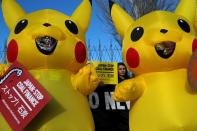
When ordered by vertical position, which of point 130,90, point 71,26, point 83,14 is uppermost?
point 83,14

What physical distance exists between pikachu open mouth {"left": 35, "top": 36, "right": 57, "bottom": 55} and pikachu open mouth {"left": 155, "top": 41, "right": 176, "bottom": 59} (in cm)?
93

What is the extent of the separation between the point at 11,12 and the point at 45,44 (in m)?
0.67

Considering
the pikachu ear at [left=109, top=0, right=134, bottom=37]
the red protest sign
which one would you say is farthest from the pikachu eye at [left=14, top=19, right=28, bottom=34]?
the pikachu ear at [left=109, top=0, right=134, bottom=37]

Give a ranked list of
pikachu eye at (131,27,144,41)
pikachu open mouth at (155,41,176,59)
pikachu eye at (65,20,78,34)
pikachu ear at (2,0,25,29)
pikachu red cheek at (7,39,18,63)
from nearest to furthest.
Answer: pikachu open mouth at (155,41,176,59), pikachu eye at (131,27,144,41), pikachu red cheek at (7,39,18,63), pikachu eye at (65,20,78,34), pikachu ear at (2,0,25,29)

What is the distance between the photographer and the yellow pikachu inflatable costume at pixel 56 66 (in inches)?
157

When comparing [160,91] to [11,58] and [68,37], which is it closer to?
[68,37]

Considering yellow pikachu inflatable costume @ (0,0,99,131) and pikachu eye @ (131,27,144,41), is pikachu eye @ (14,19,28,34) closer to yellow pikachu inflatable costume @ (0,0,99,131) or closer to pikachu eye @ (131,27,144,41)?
yellow pikachu inflatable costume @ (0,0,99,131)

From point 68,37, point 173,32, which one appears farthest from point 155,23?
point 68,37

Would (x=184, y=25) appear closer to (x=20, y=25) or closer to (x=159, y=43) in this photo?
(x=159, y=43)

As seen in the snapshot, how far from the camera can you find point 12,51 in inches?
165

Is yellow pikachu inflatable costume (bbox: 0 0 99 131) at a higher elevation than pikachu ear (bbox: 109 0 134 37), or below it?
below

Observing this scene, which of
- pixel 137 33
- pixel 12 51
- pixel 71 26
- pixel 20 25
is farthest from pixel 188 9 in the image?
pixel 12 51

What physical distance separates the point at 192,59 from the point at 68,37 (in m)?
1.14

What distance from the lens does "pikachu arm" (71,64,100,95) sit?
4.11m
